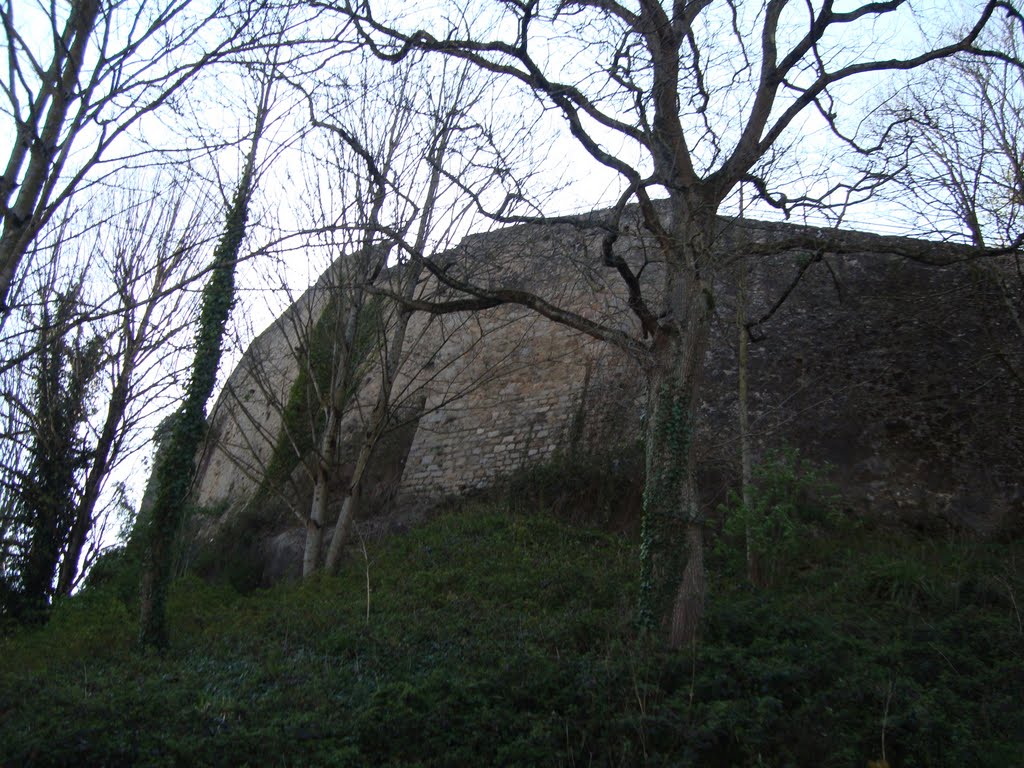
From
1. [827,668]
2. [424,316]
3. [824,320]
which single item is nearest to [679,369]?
[827,668]

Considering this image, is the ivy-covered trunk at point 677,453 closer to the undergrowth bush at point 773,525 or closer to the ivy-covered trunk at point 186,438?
the undergrowth bush at point 773,525

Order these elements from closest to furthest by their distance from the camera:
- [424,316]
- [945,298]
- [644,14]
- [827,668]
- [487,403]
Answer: [827,668] → [644,14] → [945,298] → [487,403] → [424,316]

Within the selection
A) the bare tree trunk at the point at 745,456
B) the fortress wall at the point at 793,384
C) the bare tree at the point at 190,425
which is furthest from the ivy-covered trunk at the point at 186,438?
the bare tree trunk at the point at 745,456

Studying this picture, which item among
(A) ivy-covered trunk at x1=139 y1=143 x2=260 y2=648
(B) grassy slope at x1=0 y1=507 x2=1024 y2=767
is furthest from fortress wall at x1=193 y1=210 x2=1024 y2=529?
(A) ivy-covered trunk at x1=139 y1=143 x2=260 y2=648

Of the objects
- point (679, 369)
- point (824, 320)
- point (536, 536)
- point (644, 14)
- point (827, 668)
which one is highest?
point (644, 14)

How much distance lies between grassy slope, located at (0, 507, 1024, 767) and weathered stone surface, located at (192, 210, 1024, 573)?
162 cm

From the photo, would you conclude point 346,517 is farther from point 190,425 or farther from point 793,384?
point 793,384

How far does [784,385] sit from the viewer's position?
12.7 m

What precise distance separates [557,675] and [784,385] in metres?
7.26

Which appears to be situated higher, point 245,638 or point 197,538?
point 197,538

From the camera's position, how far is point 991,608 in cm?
813

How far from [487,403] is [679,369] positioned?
7065 millimetres

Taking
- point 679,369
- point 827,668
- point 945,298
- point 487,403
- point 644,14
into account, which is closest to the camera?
point 827,668

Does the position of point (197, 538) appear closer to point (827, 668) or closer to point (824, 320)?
point (824, 320)
